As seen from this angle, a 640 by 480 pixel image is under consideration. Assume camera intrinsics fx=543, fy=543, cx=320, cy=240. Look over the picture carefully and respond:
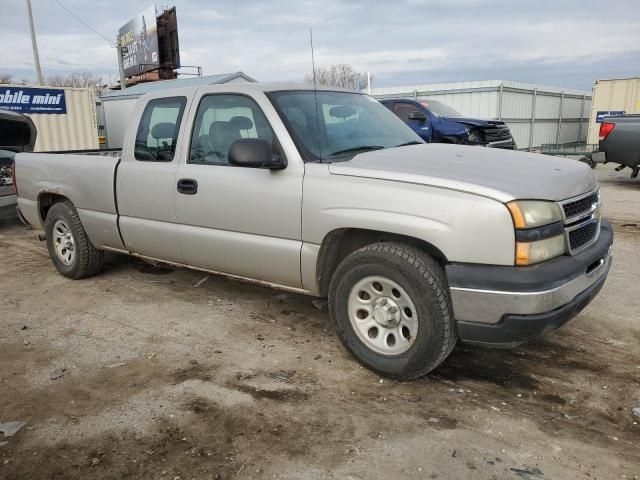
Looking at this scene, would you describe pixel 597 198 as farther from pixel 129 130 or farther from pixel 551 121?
pixel 551 121

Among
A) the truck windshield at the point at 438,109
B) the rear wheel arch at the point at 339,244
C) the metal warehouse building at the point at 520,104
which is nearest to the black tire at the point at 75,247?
the rear wheel arch at the point at 339,244

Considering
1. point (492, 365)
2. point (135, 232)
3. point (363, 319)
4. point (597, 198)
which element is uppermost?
point (597, 198)

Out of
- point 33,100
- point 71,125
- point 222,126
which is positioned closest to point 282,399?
point 222,126

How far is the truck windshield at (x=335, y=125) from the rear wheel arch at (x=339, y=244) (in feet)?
1.71

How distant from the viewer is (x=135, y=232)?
15.5 ft

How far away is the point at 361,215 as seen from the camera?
327 centimetres

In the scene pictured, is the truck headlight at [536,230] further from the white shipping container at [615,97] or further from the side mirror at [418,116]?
the white shipping container at [615,97]

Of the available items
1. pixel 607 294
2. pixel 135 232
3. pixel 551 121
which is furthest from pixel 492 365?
pixel 551 121

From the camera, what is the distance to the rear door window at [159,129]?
4383 millimetres

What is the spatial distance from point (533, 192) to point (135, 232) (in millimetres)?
3285

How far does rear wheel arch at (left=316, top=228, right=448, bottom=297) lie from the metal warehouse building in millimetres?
19360

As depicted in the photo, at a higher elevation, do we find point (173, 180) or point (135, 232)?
point (173, 180)

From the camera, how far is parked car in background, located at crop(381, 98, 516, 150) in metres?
12.0

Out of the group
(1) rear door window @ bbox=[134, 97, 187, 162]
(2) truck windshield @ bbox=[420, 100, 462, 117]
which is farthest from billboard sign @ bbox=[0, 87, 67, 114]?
(1) rear door window @ bbox=[134, 97, 187, 162]
